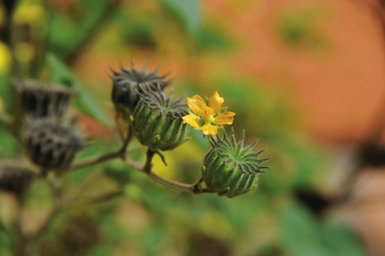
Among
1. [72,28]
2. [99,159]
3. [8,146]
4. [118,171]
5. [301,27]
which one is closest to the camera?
[99,159]

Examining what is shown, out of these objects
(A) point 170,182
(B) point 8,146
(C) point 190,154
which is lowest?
(C) point 190,154

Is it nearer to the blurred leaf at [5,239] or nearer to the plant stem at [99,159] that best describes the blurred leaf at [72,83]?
the plant stem at [99,159]

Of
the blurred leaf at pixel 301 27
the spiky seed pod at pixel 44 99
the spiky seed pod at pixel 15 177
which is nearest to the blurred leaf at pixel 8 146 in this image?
A: the spiky seed pod at pixel 15 177

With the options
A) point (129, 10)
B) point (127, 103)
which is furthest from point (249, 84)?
point (127, 103)

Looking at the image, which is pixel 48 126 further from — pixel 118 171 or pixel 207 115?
pixel 207 115

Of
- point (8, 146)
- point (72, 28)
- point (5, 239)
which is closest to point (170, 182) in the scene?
point (5, 239)

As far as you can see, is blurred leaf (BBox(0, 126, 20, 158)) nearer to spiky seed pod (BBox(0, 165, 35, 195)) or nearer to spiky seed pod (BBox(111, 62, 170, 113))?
spiky seed pod (BBox(0, 165, 35, 195))

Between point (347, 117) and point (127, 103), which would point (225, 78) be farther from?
point (347, 117)
